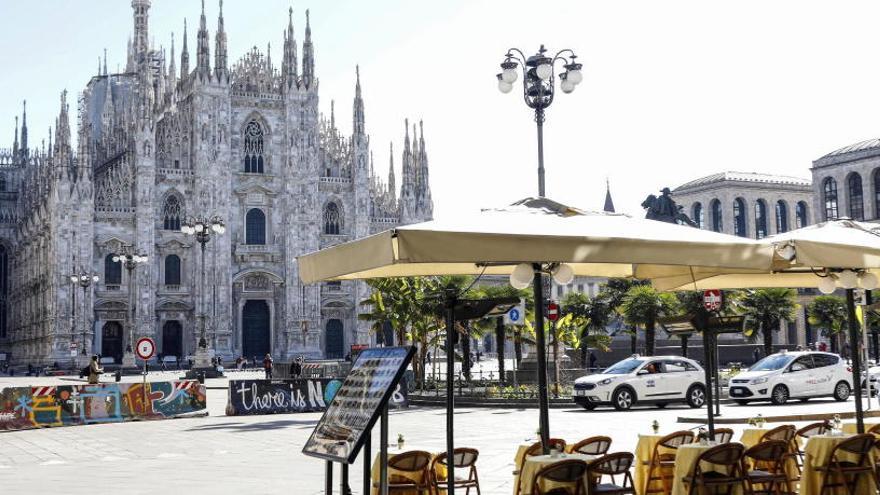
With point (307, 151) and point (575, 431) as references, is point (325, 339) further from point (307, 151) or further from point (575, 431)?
point (575, 431)

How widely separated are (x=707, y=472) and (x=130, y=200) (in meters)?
59.8

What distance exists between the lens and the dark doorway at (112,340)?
208 feet

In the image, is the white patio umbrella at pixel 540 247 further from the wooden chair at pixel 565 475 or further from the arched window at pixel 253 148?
the arched window at pixel 253 148

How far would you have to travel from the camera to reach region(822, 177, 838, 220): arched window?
81188 mm

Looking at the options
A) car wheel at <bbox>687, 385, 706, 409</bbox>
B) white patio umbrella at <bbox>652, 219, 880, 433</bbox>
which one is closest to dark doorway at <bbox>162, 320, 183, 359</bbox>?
car wheel at <bbox>687, 385, 706, 409</bbox>

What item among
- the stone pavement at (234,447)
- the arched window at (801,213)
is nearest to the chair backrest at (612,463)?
the stone pavement at (234,447)

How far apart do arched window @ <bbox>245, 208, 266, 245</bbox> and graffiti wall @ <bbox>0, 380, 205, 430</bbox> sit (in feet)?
134

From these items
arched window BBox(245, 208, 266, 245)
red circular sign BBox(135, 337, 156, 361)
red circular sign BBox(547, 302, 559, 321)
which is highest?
arched window BBox(245, 208, 266, 245)

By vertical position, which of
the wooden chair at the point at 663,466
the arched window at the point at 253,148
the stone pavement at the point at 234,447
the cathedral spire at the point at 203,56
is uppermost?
the cathedral spire at the point at 203,56

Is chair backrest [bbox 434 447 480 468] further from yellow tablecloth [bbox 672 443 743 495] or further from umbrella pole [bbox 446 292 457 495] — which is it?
yellow tablecloth [bbox 672 443 743 495]

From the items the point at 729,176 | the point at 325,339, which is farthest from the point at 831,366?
the point at 729,176

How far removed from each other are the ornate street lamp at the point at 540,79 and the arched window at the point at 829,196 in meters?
64.9

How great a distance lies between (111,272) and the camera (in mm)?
63719

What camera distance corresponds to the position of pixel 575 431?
19719 millimetres
